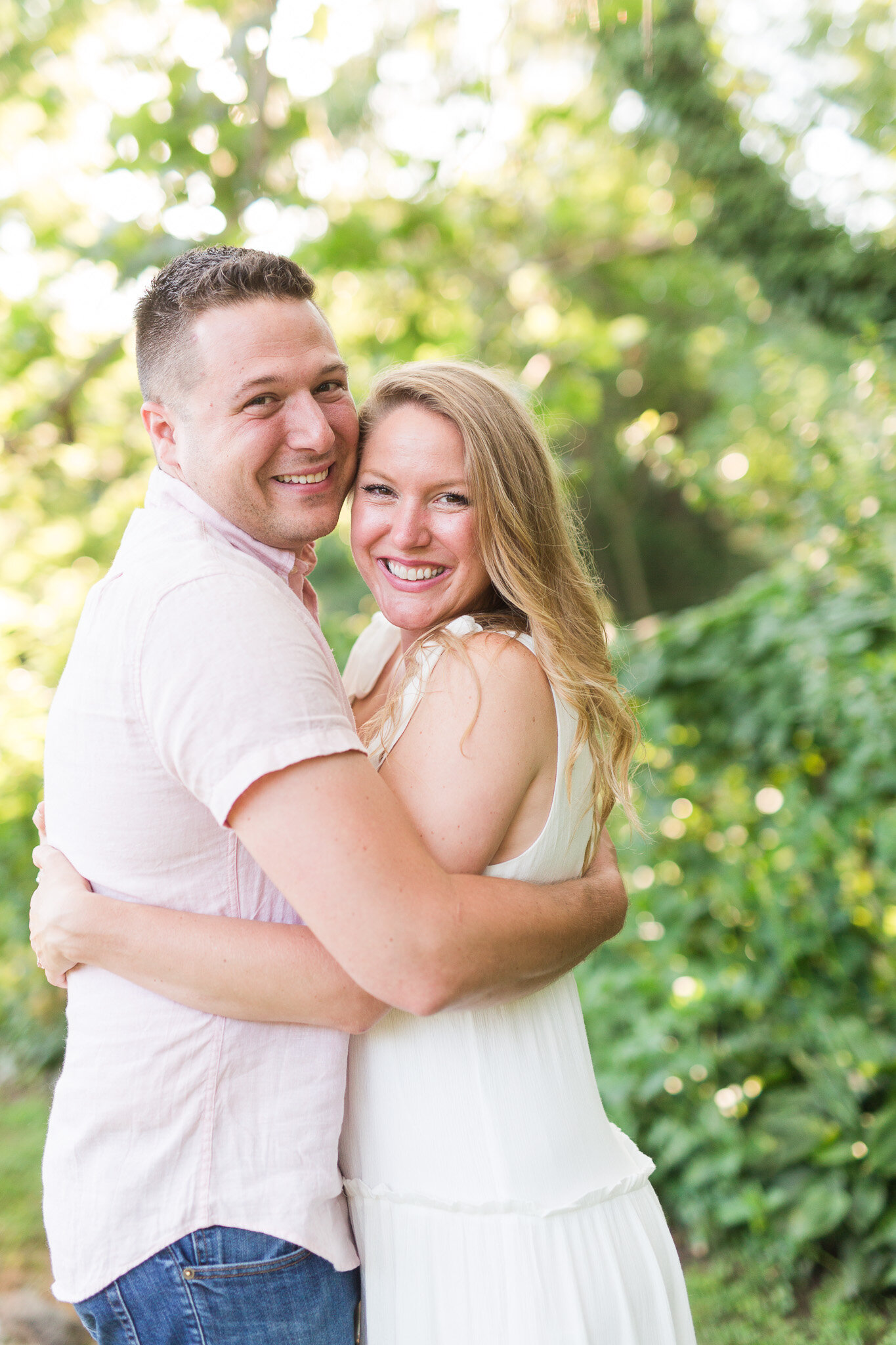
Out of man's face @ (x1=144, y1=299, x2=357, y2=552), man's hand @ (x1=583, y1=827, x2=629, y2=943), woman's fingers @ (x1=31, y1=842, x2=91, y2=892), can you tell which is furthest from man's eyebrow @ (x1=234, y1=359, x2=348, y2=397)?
man's hand @ (x1=583, y1=827, x2=629, y2=943)

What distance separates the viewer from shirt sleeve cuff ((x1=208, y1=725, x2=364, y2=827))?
1169mm

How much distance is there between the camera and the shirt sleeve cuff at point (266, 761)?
1.17 metres

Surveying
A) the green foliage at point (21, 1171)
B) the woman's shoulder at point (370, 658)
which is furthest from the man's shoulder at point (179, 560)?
the green foliage at point (21, 1171)

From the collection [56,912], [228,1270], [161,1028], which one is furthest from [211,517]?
[228,1270]

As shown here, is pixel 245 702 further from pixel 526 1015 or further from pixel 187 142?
pixel 187 142

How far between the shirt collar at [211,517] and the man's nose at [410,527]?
192mm

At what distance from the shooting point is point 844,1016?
3.72 meters

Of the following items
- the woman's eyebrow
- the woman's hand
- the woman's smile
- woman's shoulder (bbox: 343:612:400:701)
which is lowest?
the woman's hand

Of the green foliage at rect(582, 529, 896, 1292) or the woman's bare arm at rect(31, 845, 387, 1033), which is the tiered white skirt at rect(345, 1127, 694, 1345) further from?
the green foliage at rect(582, 529, 896, 1292)

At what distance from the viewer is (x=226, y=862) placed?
141cm

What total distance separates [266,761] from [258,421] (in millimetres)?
642

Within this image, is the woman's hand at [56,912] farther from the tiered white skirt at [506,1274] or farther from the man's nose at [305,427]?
the man's nose at [305,427]

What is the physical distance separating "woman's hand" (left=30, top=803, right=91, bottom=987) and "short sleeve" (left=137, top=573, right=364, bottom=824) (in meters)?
0.29

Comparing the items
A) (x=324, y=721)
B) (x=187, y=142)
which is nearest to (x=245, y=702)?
(x=324, y=721)
